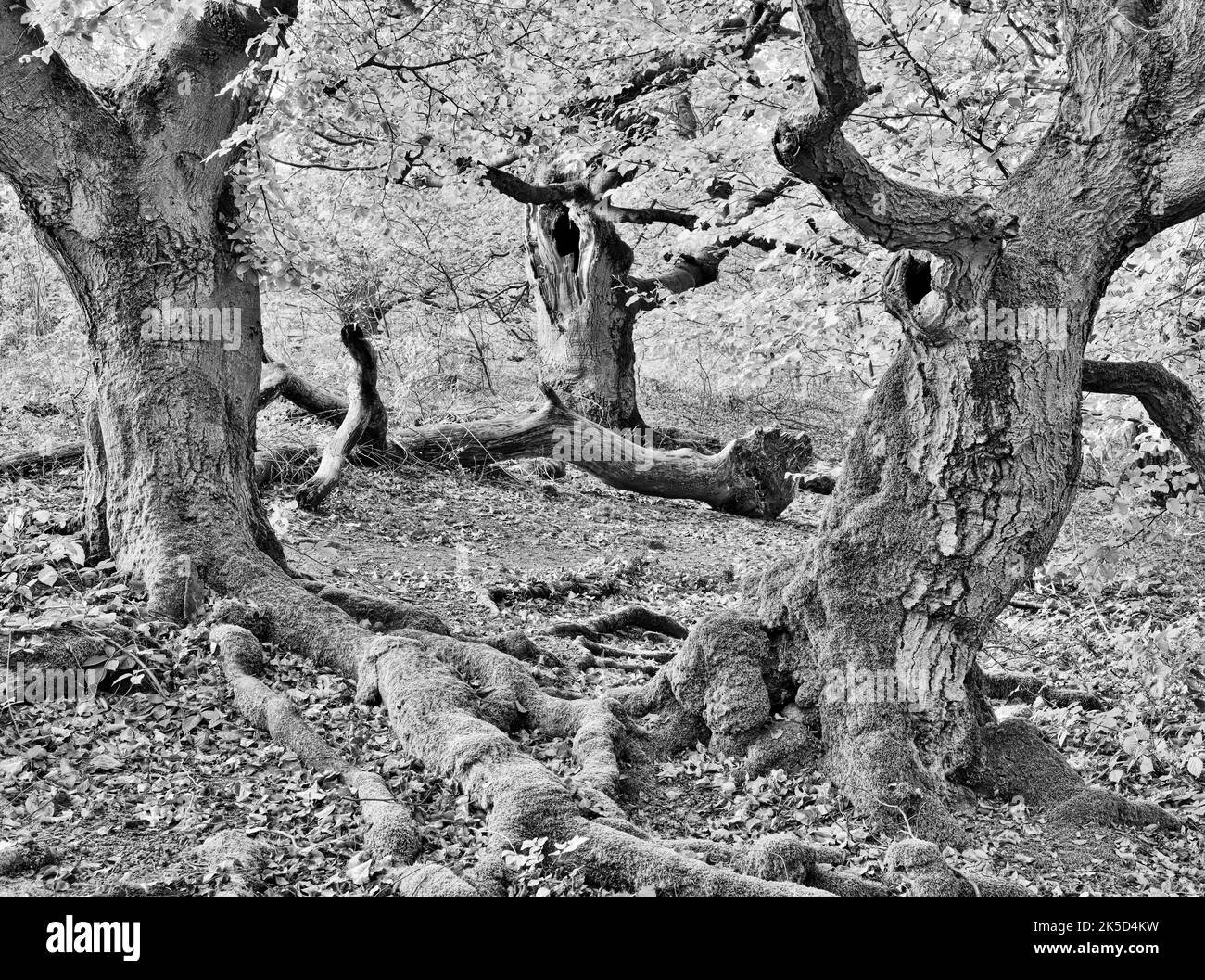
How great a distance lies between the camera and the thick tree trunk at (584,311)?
15.0 m

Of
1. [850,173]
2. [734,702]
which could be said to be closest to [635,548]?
[734,702]

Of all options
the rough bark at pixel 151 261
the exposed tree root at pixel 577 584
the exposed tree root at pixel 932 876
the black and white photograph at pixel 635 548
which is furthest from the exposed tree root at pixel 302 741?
the exposed tree root at pixel 577 584

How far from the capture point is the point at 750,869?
445 cm

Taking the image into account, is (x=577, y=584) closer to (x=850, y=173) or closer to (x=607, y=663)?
(x=607, y=663)

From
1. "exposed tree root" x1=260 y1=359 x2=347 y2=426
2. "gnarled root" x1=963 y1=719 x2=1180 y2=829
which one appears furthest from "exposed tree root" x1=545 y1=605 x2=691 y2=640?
"exposed tree root" x1=260 y1=359 x2=347 y2=426

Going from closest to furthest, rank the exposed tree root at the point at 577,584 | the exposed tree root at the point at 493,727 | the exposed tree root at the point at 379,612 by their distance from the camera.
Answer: the exposed tree root at the point at 493,727, the exposed tree root at the point at 379,612, the exposed tree root at the point at 577,584

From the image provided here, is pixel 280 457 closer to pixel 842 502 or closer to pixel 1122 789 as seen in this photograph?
pixel 842 502

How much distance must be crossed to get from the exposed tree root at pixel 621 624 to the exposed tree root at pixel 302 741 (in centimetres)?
268

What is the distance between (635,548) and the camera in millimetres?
11891

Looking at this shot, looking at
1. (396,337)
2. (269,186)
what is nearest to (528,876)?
(269,186)

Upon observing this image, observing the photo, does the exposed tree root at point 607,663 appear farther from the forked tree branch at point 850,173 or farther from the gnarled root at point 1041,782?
the forked tree branch at point 850,173

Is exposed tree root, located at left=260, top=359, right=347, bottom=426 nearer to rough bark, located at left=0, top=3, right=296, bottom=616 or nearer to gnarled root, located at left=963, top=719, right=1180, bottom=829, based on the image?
rough bark, located at left=0, top=3, right=296, bottom=616

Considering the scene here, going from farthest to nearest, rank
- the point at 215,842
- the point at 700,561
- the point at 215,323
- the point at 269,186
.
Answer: the point at 700,561
the point at 215,323
the point at 269,186
the point at 215,842

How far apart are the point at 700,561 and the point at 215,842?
7.90m
